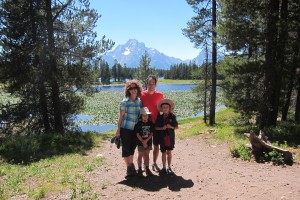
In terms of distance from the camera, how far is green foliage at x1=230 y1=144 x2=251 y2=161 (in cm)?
854

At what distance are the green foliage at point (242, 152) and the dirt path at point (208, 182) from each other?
0.24 meters

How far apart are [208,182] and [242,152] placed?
252 centimetres

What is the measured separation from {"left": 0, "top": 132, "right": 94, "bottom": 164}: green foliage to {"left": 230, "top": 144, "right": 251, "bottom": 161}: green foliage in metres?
6.03

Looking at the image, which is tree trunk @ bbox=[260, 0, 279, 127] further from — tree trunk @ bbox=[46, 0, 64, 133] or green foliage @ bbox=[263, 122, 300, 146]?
tree trunk @ bbox=[46, 0, 64, 133]

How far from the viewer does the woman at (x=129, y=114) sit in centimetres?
696

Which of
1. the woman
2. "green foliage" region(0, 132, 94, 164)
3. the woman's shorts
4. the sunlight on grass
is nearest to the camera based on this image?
the sunlight on grass

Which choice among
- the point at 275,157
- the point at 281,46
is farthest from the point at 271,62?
the point at 275,157

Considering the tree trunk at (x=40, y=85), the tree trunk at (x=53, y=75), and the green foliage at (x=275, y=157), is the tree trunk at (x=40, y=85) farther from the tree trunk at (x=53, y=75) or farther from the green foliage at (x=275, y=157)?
the green foliage at (x=275, y=157)

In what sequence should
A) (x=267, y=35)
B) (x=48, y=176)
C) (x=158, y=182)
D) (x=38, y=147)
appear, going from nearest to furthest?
(x=158, y=182)
(x=48, y=176)
(x=38, y=147)
(x=267, y=35)

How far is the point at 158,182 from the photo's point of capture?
6809 mm

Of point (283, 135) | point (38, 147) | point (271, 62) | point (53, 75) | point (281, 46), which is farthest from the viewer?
point (53, 75)

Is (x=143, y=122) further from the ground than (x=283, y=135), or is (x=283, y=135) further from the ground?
(x=143, y=122)

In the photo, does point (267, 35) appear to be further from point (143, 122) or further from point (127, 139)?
point (127, 139)

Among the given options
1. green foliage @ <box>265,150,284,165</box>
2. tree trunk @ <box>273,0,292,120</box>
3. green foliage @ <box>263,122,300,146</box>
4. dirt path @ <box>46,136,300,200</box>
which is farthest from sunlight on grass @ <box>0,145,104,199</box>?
tree trunk @ <box>273,0,292,120</box>
